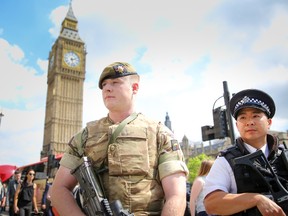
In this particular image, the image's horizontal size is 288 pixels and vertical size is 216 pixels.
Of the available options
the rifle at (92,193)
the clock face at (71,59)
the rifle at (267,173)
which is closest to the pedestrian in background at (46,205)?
the rifle at (92,193)

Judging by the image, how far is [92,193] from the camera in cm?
170

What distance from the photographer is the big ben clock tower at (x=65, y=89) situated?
57875 millimetres

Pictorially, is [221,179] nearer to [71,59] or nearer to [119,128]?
[119,128]

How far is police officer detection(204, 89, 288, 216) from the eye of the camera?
1776 millimetres

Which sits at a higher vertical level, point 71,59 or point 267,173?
point 71,59

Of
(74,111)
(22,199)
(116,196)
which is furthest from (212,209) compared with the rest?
(74,111)

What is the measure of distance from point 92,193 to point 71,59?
59.4 m

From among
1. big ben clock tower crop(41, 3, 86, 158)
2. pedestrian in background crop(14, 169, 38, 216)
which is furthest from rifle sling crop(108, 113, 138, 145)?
big ben clock tower crop(41, 3, 86, 158)

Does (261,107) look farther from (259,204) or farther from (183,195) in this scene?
(183,195)

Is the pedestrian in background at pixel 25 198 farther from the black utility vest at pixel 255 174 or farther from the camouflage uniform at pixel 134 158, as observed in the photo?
the black utility vest at pixel 255 174

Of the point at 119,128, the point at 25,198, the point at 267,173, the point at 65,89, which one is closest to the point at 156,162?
the point at 119,128

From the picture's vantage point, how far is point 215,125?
8375 millimetres

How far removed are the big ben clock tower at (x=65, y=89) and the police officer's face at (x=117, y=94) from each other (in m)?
57.1

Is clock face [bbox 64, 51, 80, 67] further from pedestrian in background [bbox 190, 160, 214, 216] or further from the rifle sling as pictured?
the rifle sling
